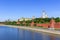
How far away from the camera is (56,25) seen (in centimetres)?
4716

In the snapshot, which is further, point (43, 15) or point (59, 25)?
point (43, 15)

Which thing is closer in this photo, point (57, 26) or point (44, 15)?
point (57, 26)

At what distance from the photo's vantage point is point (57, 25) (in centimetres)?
4697

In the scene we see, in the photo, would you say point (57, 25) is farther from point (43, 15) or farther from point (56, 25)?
point (43, 15)

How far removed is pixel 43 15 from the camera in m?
85.4

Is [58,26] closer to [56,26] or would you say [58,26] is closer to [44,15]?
[56,26]

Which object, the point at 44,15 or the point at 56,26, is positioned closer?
the point at 56,26

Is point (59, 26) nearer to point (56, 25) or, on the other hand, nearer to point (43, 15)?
point (56, 25)

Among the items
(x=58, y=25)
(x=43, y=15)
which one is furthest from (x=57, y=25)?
(x=43, y=15)

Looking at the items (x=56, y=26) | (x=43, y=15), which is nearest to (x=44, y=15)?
(x=43, y=15)

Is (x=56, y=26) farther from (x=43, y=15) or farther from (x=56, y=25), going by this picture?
(x=43, y=15)

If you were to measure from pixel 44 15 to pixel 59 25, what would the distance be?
3916 cm

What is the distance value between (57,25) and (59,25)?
0.59 metres

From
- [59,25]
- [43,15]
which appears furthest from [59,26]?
[43,15]
